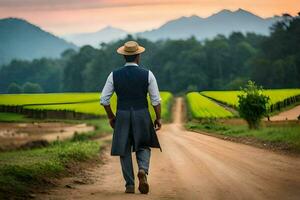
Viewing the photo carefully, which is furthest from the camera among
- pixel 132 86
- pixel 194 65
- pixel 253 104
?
pixel 194 65

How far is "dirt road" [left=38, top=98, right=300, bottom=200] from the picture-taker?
8.88 metres

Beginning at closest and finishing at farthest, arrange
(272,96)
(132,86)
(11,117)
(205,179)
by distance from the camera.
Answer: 1. (132,86)
2. (205,179)
3. (11,117)
4. (272,96)

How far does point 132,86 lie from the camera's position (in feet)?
30.7

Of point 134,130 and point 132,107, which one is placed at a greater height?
point 132,107

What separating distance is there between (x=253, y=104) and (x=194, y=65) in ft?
343

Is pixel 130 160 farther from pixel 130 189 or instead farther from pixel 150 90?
pixel 150 90

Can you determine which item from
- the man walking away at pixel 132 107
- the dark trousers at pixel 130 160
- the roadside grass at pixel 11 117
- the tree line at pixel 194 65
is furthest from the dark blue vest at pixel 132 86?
the tree line at pixel 194 65

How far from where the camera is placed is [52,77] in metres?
155

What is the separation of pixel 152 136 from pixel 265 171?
3.35 m

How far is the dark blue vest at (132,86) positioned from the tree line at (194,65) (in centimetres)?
9513

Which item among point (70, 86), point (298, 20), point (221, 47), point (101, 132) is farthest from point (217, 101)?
point (70, 86)

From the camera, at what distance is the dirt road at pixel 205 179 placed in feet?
29.1

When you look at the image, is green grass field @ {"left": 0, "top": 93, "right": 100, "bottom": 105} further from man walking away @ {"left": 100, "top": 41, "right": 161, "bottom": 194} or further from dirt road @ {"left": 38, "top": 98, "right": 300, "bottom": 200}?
man walking away @ {"left": 100, "top": 41, "right": 161, "bottom": 194}

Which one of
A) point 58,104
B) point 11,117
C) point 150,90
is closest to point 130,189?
point 150,90
